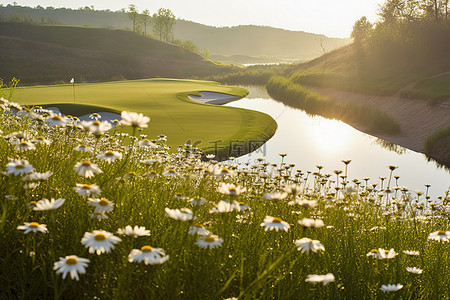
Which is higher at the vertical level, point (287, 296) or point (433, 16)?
point (433, 16)

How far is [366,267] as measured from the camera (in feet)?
12.3

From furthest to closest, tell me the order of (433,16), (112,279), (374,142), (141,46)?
(141,46), (433,16), (374,142), (112,279)

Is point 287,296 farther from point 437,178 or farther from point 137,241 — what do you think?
point 437,178

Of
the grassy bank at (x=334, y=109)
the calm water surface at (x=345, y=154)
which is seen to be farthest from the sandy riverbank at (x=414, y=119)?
the calm water surface at (x=345, y=154)

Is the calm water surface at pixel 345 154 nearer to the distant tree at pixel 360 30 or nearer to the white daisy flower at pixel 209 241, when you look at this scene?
the white daisy flower at pixel 209 241

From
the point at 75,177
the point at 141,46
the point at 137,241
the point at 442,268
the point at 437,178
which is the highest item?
the point at 141,46

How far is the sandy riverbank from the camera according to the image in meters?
21.2

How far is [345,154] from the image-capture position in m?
18.3

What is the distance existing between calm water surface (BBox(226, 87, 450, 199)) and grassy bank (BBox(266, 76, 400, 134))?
1.32 metres

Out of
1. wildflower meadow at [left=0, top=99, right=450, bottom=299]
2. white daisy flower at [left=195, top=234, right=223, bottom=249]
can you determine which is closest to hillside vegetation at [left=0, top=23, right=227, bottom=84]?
wildflower meadow at [left=0, top=99, right=450, bottom=299]

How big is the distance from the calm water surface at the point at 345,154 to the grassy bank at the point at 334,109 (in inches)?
52.2

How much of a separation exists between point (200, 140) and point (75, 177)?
12228mm

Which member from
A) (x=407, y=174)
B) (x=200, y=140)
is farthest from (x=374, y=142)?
(x=200, y=140)

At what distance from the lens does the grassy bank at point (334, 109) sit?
23.8m
